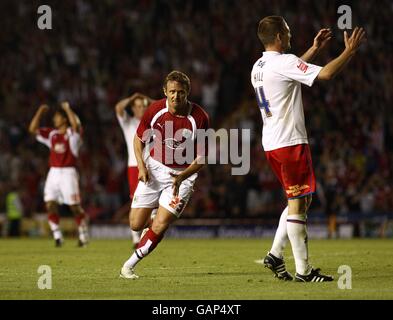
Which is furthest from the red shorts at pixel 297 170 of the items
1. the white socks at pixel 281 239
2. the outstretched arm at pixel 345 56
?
the outstretched arm at pixel 345 56

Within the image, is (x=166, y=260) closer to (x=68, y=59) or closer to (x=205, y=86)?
(x=205, y=86)

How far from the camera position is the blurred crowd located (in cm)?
2508

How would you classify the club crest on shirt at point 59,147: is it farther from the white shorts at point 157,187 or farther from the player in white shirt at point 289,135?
the player in white shirt at point 289,135

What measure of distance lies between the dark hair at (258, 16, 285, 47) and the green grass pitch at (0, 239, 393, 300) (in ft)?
9.45

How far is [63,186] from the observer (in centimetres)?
1991

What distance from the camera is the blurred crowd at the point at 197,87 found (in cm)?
2508

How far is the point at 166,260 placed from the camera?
1502cm

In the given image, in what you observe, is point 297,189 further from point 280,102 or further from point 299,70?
point 299,70

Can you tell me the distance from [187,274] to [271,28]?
11.5 ft

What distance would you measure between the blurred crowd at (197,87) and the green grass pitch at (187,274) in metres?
6.32

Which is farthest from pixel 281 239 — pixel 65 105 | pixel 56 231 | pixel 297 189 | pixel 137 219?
pixel 56 231

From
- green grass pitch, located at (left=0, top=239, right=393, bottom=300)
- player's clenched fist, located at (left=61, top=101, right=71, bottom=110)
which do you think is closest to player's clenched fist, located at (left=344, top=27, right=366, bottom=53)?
green grass pitch, located at (left=0, top=239, right=393, bottom=300)

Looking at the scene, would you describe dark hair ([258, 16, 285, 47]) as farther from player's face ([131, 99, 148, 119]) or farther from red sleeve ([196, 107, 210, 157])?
player's face ([131, 99, 148, 119])
